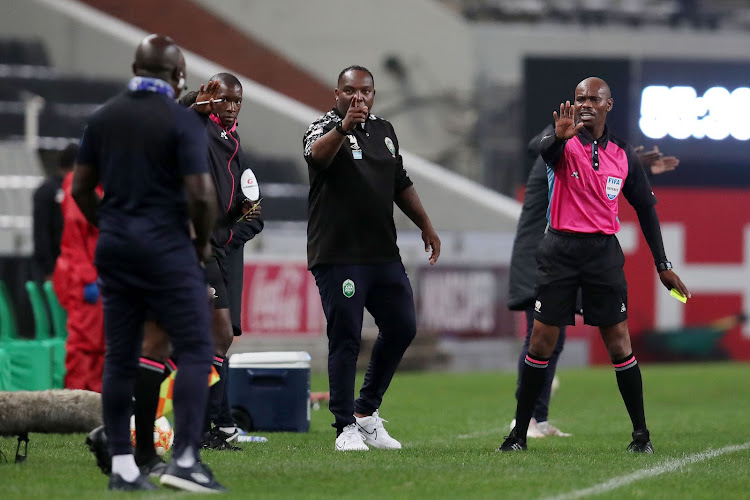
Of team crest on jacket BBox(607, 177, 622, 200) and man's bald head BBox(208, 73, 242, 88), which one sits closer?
team crest on jacket BBox(607, 177, 622, 200)

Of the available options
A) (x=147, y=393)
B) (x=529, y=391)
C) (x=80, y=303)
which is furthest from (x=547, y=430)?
(x=80, y=303)

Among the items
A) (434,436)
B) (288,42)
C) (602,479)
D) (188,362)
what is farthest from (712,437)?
(288,42)

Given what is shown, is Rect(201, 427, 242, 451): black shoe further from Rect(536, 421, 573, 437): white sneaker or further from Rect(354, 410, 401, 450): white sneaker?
Rect(536, 421, 573, 437): white sneaker

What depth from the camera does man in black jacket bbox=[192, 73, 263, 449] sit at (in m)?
7.27

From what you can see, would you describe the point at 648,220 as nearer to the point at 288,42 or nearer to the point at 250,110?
the point at 250,110

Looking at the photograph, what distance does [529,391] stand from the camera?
23.8 feet

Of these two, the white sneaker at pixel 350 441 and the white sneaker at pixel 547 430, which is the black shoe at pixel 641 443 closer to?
the white sneaker at pixel 547 430

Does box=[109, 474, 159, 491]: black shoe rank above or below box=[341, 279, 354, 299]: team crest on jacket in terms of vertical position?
below

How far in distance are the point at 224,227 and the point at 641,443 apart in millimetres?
2648

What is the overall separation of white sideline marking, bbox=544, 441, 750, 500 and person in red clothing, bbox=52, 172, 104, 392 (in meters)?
4.65

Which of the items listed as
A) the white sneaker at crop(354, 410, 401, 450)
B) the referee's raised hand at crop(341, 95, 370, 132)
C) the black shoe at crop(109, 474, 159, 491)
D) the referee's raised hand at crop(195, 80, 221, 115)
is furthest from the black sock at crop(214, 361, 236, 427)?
the black shoe at crop(109, 474, 159, 491)

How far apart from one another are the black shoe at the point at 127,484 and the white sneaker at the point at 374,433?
2.20m

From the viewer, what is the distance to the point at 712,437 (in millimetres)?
8594

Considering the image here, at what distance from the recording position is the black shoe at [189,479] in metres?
5.28
